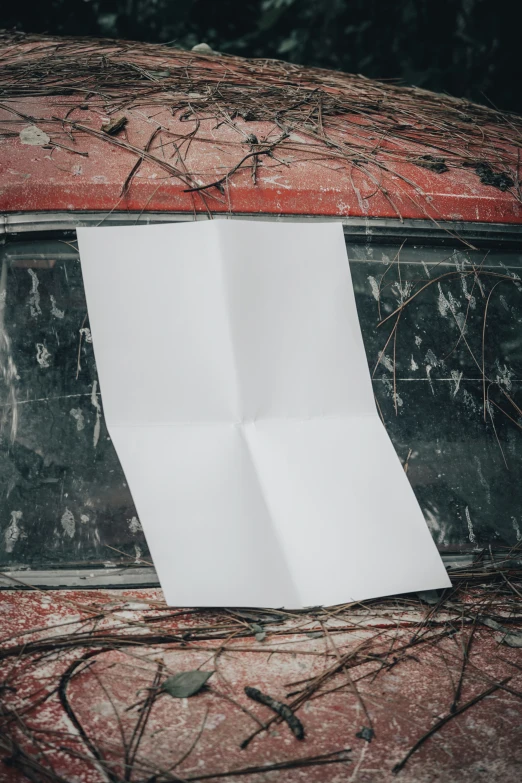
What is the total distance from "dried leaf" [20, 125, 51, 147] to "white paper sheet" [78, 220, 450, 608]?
1.25ft

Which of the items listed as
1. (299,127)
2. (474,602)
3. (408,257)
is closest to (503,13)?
(299,127)

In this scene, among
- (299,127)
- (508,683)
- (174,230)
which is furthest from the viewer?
(299,127)

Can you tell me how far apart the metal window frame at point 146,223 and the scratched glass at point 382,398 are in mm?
23

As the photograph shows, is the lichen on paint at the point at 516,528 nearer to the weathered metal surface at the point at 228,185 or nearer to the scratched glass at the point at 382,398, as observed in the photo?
the scratched glass at the point at 382,398

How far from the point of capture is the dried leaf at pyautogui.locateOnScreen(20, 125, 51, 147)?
6.35 ft

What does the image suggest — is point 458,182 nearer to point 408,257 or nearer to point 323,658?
point 408,257

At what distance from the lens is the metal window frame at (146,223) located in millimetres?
1526

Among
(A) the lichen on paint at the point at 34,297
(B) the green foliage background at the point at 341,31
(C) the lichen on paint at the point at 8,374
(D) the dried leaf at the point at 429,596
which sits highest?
(B) the green foliage background at the point at 341,31

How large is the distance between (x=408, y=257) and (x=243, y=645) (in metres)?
1.14

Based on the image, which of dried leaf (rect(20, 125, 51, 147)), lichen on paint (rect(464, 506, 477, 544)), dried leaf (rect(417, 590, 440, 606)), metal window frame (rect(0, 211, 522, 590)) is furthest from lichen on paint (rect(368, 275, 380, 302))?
dried leaf (rect(20, 125, 51, 147))

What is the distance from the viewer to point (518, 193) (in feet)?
6.79

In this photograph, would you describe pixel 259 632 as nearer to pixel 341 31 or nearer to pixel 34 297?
pixel 34 297

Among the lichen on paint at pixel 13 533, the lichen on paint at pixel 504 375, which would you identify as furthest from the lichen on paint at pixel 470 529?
the lichen on paint at pixel 13 533

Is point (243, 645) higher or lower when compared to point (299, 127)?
lower
